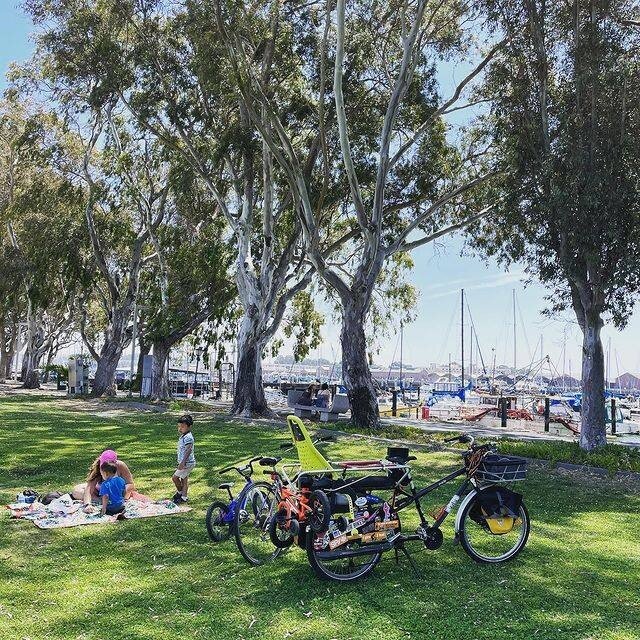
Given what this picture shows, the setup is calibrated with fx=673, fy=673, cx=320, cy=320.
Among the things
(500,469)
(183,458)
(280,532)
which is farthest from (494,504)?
(183,458)

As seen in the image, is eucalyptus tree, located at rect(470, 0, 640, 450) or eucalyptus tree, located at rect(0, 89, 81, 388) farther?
eucalyptus tree, located at rect(0, 89, 81, 388)

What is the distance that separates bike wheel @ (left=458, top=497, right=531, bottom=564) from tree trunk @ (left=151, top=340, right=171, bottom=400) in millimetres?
24474

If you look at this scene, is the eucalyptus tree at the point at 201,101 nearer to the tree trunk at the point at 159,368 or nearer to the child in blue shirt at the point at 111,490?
the tree trunk at the point at 159,368

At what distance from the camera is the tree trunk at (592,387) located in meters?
13.8

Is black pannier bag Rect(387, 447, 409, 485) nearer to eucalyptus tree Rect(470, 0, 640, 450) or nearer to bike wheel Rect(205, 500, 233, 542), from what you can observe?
bike wheel Rect(205, 500, 233, 542)

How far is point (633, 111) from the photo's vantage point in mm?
13461

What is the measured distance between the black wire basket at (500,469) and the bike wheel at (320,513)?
149 centimetres

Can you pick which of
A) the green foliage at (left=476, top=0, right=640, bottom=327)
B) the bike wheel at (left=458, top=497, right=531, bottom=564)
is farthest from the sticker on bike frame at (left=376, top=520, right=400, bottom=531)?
the green foliage at (left=476, top=0, right=640, bottom=327)

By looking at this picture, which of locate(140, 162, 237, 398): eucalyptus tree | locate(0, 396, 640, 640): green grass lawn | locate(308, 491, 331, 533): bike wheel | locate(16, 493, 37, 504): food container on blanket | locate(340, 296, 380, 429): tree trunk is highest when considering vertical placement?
locate(140, 162, 237, 398): eucalyptus tree

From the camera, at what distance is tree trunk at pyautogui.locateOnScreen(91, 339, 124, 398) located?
31.6 meters

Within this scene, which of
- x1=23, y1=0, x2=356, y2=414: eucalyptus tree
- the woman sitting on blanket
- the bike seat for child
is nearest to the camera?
the bike seat for child

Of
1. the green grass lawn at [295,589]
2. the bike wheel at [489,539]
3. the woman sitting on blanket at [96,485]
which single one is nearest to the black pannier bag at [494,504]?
the bike wheel at [489,539]

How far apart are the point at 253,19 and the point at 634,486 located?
15.4m

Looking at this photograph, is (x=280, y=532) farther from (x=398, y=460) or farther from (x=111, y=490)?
(x=111, y=490)
